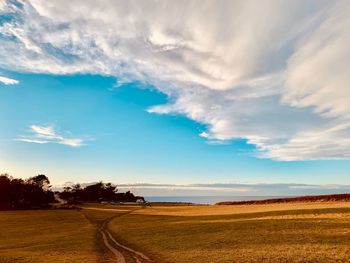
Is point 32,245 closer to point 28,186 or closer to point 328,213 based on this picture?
point 328,213

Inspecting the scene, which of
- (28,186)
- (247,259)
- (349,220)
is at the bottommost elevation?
(247,259)

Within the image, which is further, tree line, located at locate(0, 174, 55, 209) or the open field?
tree line, located at locate(0, 174, 55, 209)

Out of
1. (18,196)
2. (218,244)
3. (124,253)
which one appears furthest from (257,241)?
(18,196)

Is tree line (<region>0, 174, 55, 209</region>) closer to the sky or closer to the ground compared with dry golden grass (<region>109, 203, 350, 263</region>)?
closer to the sky

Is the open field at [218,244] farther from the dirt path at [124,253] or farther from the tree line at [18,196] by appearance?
the tree line at [18,196]

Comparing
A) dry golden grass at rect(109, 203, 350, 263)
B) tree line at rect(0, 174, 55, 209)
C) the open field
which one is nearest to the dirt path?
the open field

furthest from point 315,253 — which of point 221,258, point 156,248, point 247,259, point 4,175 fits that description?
point 4,175

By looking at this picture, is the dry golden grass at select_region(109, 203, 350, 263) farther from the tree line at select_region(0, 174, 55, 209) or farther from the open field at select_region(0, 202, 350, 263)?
the tree line at select_region(0, 174, 55, 209)

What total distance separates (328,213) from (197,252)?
25138 millimetres

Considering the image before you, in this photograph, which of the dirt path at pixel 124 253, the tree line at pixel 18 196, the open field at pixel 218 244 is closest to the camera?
the open field at pixel 218 244

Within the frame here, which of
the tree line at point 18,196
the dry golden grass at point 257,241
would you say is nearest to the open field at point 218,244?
the dry golden grass at point 257,241

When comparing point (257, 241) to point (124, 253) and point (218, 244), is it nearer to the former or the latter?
point (218, 244)

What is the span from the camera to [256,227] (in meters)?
41.3

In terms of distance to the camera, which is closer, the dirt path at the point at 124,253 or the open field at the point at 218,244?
the open field at the point at 218,244
